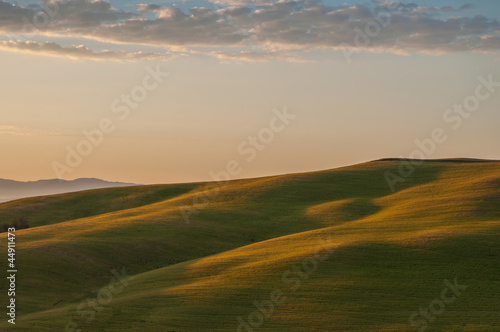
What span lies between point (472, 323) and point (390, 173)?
211 ft

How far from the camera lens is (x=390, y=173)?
100 m

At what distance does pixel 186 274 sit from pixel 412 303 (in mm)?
20663

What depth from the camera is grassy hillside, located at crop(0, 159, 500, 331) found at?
1569 inches

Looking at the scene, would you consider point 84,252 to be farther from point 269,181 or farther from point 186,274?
point 269,181

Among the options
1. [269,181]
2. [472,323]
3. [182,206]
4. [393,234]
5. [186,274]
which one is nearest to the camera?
[472,323]

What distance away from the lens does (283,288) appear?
45.0 metres

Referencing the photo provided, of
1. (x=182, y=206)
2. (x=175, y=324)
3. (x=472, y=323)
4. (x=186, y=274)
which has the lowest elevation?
(x=472, y=323)

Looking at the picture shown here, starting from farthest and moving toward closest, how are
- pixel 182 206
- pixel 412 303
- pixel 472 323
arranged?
1. pixel 182 206
2. pixel 412 303
3. pixel 472 323

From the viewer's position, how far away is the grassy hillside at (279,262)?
39.8 m

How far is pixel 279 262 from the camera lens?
50.6 meters

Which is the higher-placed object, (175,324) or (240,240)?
(240,240)

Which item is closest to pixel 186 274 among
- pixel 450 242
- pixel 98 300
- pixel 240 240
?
pixel 98 300

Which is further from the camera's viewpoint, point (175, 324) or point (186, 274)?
point (186, 274)

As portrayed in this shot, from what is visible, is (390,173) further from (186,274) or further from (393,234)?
(186,274)
